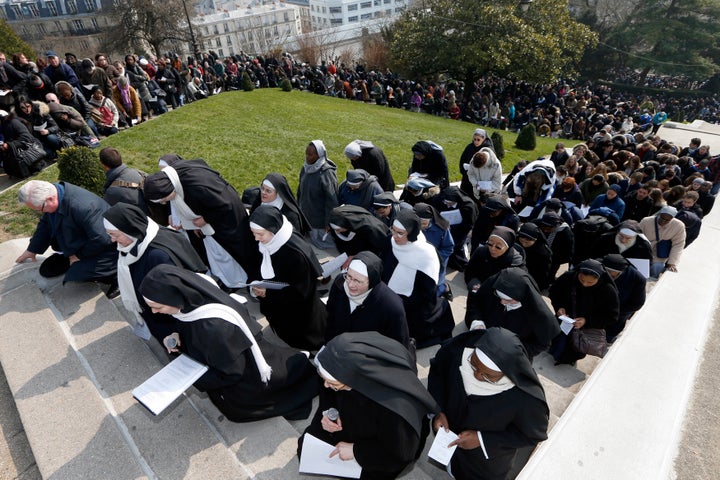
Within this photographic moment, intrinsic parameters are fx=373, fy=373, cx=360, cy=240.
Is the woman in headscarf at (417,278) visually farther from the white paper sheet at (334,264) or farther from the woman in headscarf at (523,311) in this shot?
the woman in headscarf at (523,311)

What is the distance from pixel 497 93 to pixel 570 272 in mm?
25920

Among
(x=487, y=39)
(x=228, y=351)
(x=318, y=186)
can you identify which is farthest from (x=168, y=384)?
(x=487, y=39)

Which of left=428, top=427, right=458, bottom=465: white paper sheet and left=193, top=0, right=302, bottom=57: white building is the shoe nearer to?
left=428, top=427, right=458, bottom=465: white paper sheet

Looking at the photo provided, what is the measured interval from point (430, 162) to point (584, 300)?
4.09 meters

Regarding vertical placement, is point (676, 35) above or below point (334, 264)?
above

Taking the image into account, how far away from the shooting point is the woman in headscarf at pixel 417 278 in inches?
172

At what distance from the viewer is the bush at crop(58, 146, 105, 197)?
620cm

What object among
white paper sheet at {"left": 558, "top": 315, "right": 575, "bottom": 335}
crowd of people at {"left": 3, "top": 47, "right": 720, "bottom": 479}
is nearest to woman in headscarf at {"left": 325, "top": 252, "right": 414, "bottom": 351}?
crowd of people at {"left": 3, "top": 47, "right": 720, "bottom": 479}

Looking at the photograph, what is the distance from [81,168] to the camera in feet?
20.6

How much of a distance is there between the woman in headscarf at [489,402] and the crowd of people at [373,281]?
0.01 meters

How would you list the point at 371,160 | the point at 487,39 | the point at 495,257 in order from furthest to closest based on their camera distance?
the point at 487,39 → the point at 371,160 → the point at 495,257

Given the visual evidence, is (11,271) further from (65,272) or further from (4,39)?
(4,39)

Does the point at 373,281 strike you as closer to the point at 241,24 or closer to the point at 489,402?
the point at 489,402

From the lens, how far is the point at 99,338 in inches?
176
